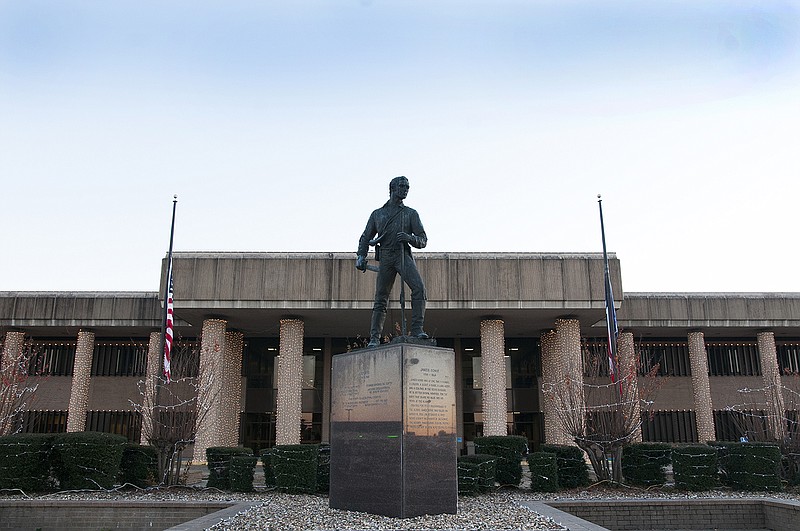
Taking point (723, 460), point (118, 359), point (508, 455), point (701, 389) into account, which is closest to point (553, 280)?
point (723, 460)

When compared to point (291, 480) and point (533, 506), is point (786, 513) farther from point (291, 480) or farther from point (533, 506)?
point (291, 480)

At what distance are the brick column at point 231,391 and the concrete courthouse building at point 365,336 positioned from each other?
0.11 metres

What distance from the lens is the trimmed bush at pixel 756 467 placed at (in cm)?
1653

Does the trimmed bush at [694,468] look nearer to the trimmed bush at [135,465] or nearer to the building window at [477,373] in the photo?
the trimmed bush at [135,465]

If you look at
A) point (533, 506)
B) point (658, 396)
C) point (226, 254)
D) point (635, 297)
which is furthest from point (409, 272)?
point (658, 396)

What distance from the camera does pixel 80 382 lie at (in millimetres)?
31188

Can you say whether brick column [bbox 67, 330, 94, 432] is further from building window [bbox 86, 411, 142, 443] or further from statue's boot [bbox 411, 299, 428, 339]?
statue's boot [bbox 411, 299, 428, 339]

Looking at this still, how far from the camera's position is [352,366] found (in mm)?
11211

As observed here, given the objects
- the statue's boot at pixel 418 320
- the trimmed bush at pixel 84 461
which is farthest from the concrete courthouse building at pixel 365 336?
the statue's boot at pixel 418 320

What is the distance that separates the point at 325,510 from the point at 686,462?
10.0 m

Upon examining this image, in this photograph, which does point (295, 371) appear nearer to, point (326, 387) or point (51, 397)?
point (326, 387)

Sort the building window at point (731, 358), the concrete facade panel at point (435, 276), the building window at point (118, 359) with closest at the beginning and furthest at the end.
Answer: the concrete facade panel at point (435, 276) < the building window at point (118, 359) < the building window at point (731, 358)

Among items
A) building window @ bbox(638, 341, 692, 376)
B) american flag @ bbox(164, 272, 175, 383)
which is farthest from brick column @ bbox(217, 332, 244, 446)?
building window @ bbox(638, 341, 692, 376)

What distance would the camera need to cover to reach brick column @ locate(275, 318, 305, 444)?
89.8ft
